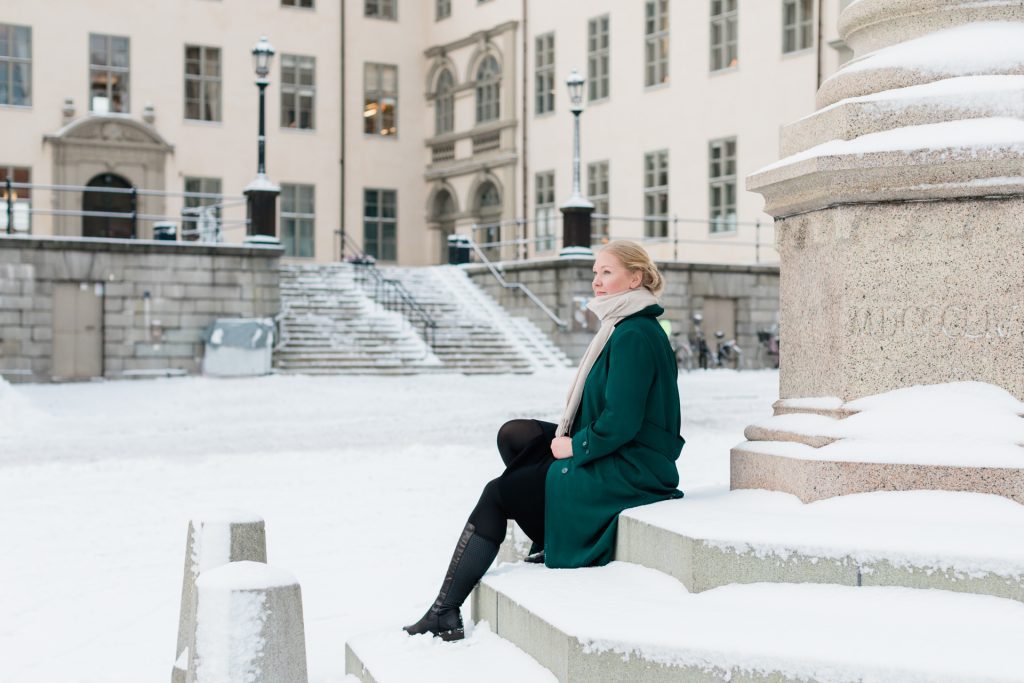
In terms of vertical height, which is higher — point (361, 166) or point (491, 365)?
point (361, 166)

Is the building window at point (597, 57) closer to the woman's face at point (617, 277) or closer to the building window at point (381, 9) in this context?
the building window at point (381, 9)

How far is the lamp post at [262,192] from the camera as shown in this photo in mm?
20734

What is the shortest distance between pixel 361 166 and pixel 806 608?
3148cm

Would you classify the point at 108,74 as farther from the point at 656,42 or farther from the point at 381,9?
the point at 656,42

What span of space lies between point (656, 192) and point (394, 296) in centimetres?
684

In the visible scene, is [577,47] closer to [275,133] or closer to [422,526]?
[275,133]

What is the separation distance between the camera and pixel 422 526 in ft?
25.3

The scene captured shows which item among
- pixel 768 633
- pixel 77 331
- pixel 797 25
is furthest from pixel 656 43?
pixel 768 633

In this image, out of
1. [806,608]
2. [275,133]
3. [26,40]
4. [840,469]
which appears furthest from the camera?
[275,133]

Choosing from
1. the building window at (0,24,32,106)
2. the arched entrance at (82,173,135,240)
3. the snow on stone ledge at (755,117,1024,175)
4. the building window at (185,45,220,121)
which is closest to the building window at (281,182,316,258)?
the building window at (185,45,220,121)

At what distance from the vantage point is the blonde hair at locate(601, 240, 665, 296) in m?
4.67

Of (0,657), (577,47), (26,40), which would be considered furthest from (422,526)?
(26,40)

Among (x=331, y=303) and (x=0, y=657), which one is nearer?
(x=0, y=657)

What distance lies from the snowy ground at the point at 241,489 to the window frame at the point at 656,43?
11.6m
